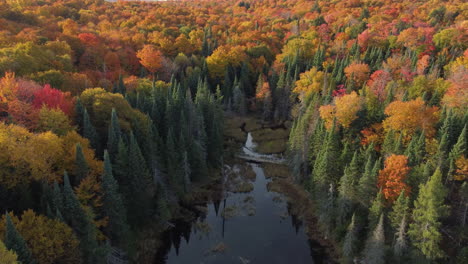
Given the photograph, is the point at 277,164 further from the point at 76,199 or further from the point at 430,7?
the point at 430,7

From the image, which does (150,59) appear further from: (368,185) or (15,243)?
(15,243)

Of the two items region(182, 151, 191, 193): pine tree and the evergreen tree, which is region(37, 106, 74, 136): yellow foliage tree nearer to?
region(182, 151, 191, 193): pine tree

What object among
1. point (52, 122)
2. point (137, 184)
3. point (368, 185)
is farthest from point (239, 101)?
point (52, 122)

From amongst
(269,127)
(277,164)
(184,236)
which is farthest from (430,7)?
(184,236)

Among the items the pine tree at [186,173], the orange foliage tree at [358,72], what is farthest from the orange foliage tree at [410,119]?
the pine tree at [186,173]

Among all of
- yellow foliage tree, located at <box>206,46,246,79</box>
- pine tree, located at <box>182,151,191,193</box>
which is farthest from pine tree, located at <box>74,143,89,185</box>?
yellow foliage tree, located at <box>206,46,246,79</box>

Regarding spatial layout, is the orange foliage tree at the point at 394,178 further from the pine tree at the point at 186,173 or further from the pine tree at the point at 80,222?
the pine tree at the point at 80,222
